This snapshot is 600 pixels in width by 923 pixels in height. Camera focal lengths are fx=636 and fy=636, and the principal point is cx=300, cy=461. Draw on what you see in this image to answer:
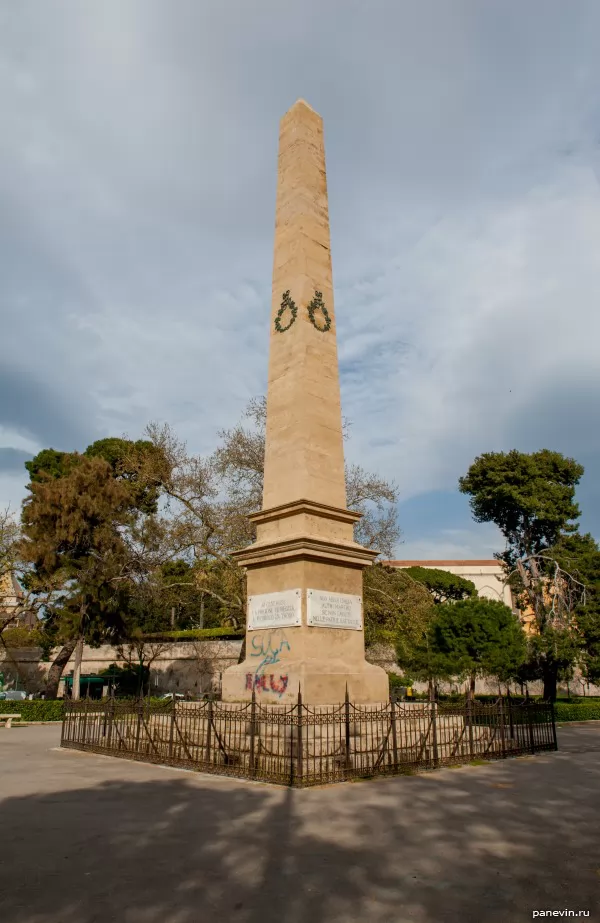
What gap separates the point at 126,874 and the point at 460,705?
315 inches

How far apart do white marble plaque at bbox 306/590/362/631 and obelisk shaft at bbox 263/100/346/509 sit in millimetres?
1766

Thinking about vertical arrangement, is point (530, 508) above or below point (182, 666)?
above

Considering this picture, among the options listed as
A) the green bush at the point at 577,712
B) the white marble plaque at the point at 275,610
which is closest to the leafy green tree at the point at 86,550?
the white marble plaque at the point at 275,610

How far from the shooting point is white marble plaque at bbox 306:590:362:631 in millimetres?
10445

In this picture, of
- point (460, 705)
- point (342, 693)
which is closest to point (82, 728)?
point (342, 693)

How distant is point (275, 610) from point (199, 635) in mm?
29093

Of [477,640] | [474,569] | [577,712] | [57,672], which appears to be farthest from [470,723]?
[474,569]

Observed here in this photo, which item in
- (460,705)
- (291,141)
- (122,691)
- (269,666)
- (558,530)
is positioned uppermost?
(291,141)

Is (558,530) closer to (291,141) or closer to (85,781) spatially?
(291,141)

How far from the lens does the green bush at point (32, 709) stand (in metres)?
26.6

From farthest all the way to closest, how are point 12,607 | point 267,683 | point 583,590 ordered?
point 12,607, point 583,590, point 267,683

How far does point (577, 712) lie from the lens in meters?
28.3

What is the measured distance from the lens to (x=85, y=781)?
9.35 m

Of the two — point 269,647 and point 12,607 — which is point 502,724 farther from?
point 12,607
